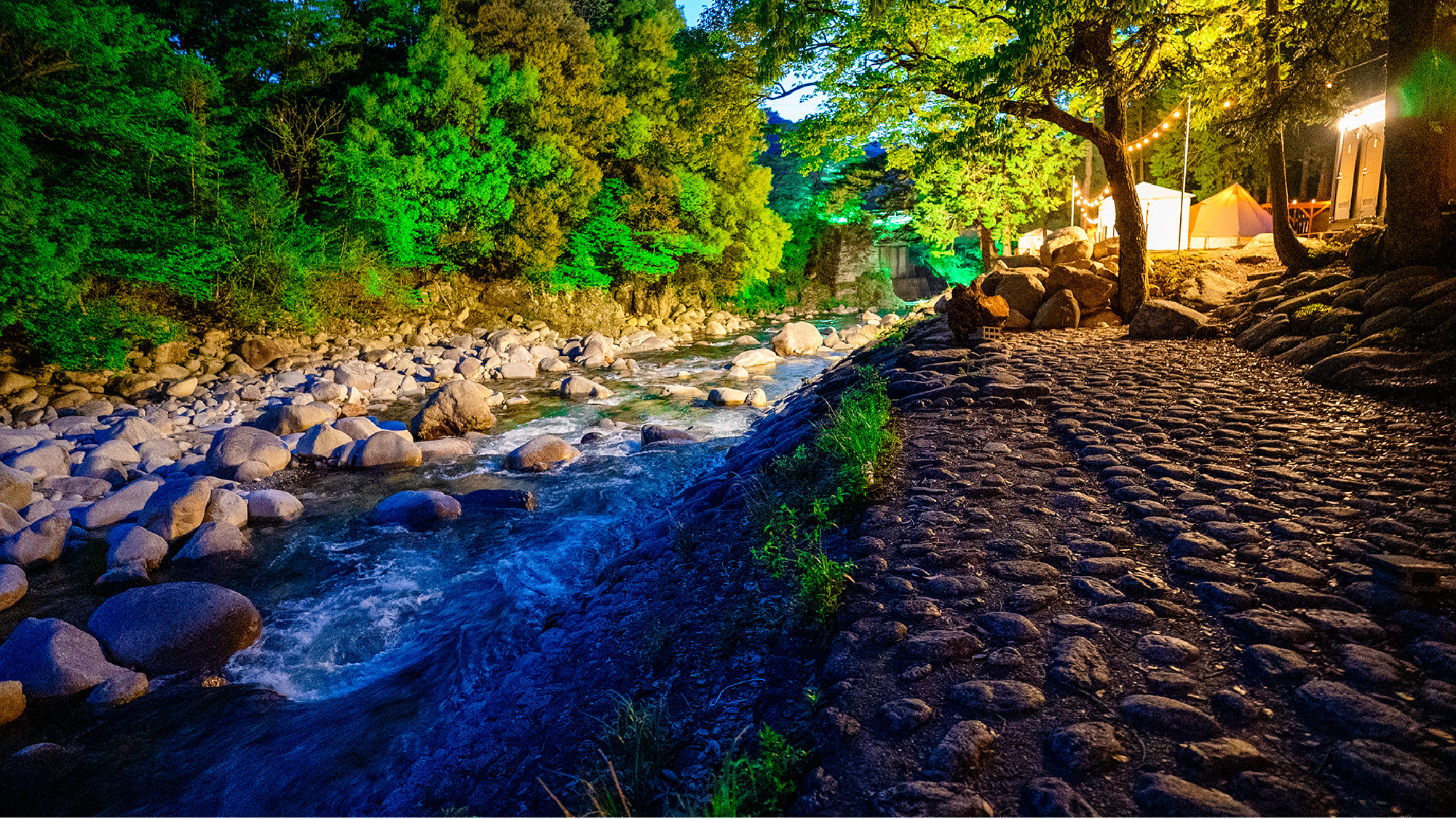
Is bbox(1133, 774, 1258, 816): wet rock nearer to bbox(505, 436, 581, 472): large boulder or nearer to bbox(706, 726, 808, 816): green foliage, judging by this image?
bbox(706, 726, 808, 816): green foliage

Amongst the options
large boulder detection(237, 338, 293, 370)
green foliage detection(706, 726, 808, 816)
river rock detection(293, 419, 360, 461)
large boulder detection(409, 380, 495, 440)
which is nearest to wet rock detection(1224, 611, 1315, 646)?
green foliage detection(706, 726, 808, 816)

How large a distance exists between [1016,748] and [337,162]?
21361mm

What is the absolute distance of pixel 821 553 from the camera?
360 centimetres

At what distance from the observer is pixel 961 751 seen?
227cm

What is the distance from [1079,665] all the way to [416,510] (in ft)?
23.8

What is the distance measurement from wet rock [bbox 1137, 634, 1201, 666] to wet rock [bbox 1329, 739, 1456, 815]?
1.76 ft

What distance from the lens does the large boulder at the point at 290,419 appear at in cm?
1130

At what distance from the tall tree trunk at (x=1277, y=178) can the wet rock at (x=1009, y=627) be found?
9586 millimetres

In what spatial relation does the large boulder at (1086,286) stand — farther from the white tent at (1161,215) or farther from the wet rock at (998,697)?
the wet rock at (998,697)

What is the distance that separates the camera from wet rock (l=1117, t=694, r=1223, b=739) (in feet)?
7.23

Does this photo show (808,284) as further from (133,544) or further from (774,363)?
(133,544)

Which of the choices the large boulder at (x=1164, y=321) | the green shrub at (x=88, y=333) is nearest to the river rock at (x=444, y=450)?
the green shrub at (x=88, y=333)

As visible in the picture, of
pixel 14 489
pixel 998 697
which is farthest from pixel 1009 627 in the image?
pixel 14 489

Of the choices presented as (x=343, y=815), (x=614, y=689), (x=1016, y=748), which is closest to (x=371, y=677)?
(x=343, y=815)
